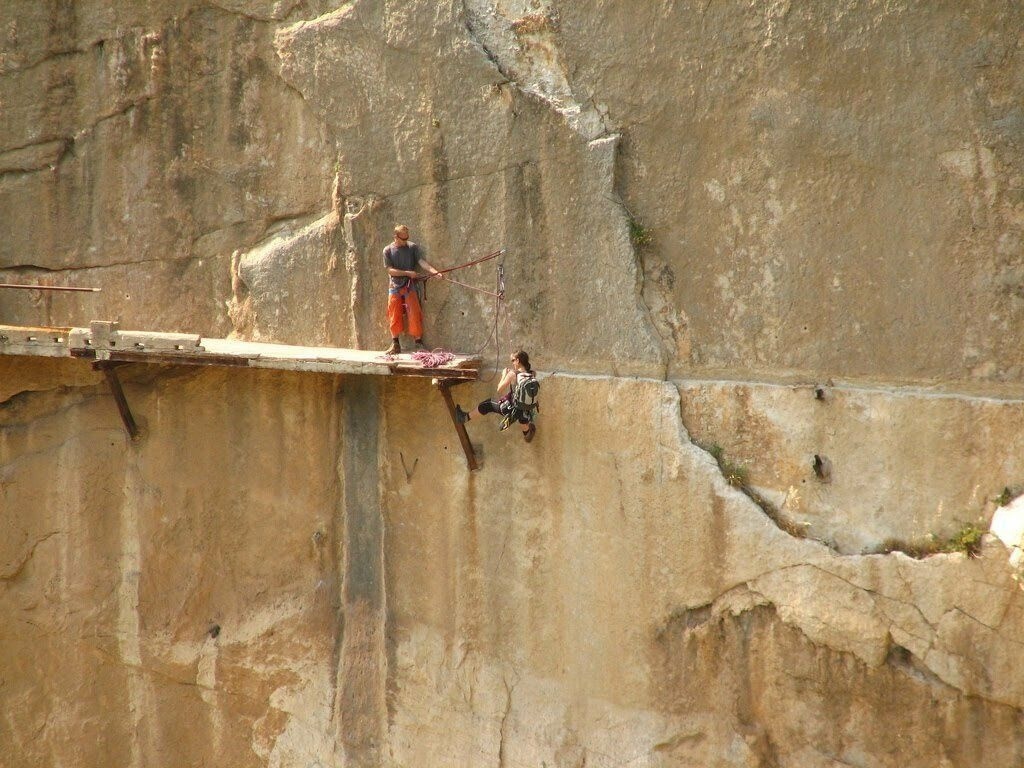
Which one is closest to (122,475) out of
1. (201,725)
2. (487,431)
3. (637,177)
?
(201,725)

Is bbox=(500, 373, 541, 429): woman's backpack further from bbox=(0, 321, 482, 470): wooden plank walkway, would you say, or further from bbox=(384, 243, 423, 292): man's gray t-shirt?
bbox=(384, 243, 423, 292): man's gray t-shirt

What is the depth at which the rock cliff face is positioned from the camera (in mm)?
5797

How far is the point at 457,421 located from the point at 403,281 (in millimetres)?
981

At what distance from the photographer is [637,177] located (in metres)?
6.38

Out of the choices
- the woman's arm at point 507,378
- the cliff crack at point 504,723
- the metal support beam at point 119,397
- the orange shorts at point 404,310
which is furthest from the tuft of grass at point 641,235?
the metal support beam at point 119,397

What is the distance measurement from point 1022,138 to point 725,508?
2594 millimetres

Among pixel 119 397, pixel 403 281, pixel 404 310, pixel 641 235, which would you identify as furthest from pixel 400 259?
pixel 119 397

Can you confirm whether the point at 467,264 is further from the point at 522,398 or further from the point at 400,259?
the point at 522,398

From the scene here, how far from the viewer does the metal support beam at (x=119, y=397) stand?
7.17 m

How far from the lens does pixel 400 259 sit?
6.73 meters

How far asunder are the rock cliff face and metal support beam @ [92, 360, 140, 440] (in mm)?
101

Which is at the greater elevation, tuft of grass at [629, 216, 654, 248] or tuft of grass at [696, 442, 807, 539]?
tuft of grass at [629, 216, 654, 248]

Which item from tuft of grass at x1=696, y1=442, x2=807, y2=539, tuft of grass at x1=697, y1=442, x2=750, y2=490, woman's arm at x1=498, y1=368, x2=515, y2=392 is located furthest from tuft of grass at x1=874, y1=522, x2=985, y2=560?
woman's arm at x1=498, y1=368, x2=515, y2=392

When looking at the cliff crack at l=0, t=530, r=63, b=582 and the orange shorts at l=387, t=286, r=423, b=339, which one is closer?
the orange shorts at l=387, t=286, r=423, b=339
